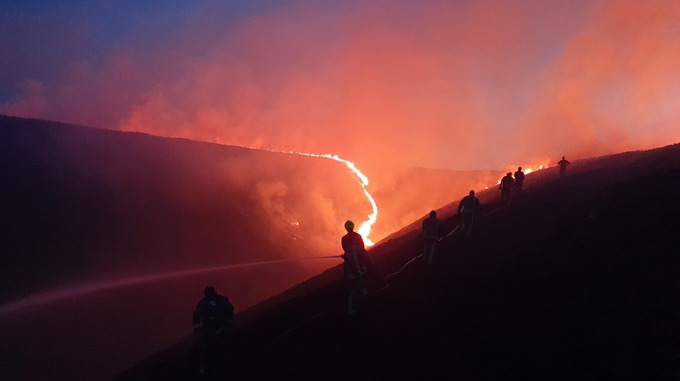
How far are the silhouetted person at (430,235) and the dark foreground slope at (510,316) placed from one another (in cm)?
50

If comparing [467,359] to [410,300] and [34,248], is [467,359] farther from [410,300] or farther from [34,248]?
[34,248]

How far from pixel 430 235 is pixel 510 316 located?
6686mm

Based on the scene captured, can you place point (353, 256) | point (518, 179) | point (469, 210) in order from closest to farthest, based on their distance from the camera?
1. point (353, 256)
2. point (469, 210)
3. point (518, 179)

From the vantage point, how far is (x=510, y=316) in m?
13.4

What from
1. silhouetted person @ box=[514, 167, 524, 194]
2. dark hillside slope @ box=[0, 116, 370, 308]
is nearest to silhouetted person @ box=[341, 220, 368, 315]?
silhouetted person @ box=[514, 167, 524, 194]

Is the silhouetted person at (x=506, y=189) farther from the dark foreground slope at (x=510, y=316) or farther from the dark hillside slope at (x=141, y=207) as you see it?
the dark hillside slope at (x=141, y=207)

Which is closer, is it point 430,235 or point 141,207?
point 430,235

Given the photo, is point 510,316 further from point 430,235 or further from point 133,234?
point 133,234

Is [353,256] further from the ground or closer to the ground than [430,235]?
closer to the ground

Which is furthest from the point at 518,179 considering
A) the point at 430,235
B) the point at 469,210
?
the point at 430,235

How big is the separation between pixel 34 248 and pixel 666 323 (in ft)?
131

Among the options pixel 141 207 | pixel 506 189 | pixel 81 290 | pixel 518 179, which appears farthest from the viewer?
pixel 141 207

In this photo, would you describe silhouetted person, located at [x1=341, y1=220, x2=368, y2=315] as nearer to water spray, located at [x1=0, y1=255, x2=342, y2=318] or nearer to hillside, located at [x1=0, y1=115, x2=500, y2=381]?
water spray, located at [x1=0, y1=255, x2=342, y2=318]

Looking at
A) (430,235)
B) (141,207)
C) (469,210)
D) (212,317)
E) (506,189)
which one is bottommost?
(212,317)
